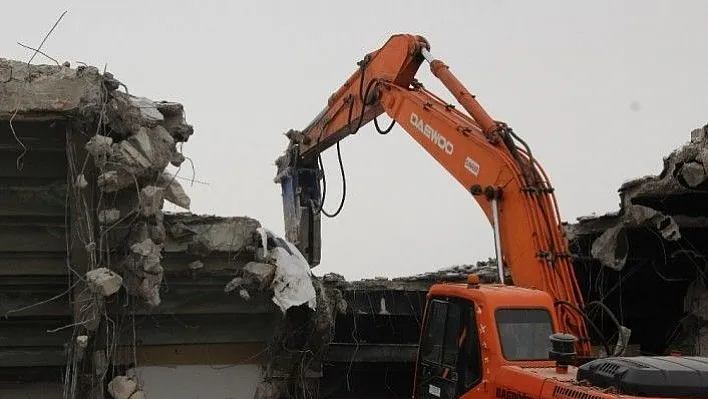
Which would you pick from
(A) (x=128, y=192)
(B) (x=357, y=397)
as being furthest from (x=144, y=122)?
(B) (x=357, y=397)

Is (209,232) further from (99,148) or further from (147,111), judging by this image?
(99,148)

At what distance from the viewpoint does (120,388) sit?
8078 mm

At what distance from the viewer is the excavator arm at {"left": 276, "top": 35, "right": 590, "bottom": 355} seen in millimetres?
7098

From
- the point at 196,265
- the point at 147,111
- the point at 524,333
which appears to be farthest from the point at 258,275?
the point at 524,333

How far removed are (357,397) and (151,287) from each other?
4.58 metres

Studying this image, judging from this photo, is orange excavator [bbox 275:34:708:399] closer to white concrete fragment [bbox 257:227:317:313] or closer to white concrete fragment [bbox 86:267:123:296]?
white concrete fragment [bbox 257:227:317:313]

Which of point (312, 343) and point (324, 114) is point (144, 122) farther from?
point (324, 114)

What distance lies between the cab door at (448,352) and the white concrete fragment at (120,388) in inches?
108

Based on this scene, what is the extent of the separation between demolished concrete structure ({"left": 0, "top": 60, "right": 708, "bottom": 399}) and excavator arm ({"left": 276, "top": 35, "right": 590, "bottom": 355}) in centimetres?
177

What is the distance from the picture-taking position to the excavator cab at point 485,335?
621 cm

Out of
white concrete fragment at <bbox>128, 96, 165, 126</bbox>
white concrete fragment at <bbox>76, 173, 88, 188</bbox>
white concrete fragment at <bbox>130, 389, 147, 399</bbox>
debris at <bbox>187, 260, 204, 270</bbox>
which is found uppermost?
white concrete fragment at <bbox>128, 96, 165, 126</bbox>

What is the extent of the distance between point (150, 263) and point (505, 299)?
3.05 m

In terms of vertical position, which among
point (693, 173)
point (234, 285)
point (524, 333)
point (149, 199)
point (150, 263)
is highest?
point (693, 173)

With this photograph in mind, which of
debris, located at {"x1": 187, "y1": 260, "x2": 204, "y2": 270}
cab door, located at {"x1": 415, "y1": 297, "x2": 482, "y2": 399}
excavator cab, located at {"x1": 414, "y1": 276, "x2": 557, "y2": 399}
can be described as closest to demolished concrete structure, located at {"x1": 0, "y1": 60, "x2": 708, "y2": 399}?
debris, located at {"x1": 187, "y1": 260, "x2": 204, "y2": 270}
